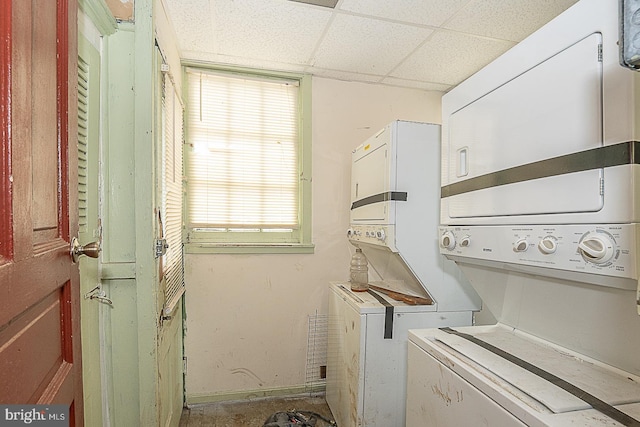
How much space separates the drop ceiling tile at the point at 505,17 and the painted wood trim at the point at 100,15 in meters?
1.66

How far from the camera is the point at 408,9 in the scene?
1.75 m

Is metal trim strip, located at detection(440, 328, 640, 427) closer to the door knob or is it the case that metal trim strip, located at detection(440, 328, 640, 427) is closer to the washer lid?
the washer lid

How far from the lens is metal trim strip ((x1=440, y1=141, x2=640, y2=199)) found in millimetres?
774

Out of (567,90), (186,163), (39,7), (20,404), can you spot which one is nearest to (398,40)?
(567,90)

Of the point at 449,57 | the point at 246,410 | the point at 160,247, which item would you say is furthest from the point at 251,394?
the point at 449,57

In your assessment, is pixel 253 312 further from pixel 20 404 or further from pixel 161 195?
pixel 20 404

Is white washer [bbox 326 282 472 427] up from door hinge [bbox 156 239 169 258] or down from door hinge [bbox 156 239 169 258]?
down

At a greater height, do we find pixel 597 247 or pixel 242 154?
pixel 242 154

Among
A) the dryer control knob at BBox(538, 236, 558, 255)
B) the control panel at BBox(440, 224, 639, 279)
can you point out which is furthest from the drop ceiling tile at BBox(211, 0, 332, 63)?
the dryer control knob at BBox(538, 236, 558, 255)

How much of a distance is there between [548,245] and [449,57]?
1749 mm

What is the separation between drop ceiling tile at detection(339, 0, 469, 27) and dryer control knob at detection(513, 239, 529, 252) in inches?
51.9

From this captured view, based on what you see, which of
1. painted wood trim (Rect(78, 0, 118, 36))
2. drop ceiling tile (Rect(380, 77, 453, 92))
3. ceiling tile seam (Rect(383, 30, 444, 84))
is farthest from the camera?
drop ceiling tile (Rect(380, 77, 453, 92))

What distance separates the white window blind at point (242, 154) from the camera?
7.89 ft

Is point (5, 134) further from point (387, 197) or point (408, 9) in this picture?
point (408, 9)
